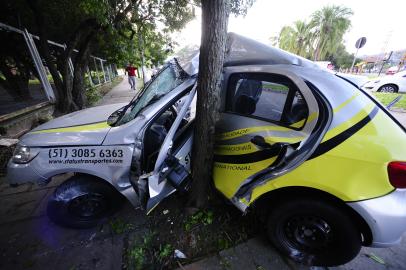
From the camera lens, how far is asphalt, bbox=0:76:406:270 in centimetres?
188

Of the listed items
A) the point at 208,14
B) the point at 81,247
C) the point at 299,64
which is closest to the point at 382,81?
the point at 299,64

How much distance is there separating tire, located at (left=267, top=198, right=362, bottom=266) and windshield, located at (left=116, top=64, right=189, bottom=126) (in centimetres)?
170

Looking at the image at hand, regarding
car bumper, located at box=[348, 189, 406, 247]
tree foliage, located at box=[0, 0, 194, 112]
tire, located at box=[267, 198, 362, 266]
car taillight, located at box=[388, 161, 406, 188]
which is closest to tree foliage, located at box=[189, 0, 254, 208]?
tire, located at box=[267, 198, 362, 266]

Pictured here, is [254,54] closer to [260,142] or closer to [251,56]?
[251,56]

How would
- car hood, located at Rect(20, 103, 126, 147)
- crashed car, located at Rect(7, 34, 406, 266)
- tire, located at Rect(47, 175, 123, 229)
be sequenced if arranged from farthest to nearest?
1. tire, located at Rect(47, 175, 123, 229)
2. car hood, located at Rect(20, 103, 126, 147)
3. crashed car, located at Rect(7, 34, 406, 266)

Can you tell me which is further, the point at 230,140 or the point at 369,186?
the point at 230,140

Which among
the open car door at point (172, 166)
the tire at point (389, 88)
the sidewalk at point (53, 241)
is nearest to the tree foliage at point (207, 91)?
the open car door at point (172, 166)

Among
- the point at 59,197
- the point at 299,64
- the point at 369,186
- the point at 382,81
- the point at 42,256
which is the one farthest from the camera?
the point at 382,81

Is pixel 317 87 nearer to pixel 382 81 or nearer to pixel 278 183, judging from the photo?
pixel 278 183

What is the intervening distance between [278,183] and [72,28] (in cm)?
1037

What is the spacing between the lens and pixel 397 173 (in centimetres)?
137

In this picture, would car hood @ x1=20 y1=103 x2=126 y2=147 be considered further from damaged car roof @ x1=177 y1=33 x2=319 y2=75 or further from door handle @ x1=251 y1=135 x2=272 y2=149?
door handle @ x1=251 y1=135 x2=272 y2=149

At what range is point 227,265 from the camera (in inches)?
73.1

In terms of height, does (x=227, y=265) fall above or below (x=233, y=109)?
below
